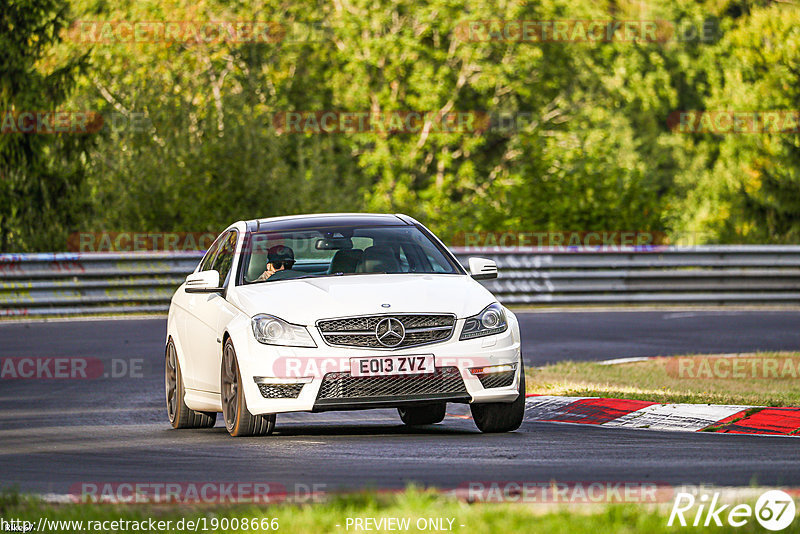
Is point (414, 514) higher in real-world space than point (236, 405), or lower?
higher

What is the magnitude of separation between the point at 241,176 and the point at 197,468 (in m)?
25.0

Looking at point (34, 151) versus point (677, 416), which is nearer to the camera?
point (677, 416)

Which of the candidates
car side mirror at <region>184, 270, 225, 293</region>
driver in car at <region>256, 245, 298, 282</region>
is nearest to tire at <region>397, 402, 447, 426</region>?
driver in car at <region>256, 245, 298, 282</region>

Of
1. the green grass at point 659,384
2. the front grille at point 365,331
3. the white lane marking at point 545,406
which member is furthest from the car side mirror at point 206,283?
the green grass at point 659,384

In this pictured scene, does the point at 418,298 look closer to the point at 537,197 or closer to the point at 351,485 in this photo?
the point at 351,485

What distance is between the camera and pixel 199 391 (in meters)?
11.7

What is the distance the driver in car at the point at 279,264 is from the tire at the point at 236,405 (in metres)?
0.69

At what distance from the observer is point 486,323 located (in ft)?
34.1

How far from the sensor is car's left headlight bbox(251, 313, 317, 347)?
1010cm

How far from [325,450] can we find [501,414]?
159 cm

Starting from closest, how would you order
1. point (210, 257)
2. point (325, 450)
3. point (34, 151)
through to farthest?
point (325, 450)
point (210, 257)
point (34, 151)

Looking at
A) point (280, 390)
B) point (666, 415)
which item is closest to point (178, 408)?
point (280, 390)

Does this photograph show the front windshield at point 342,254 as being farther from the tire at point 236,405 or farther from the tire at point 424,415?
the tire at point 424,415

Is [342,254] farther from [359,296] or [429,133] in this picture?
[429,133]
